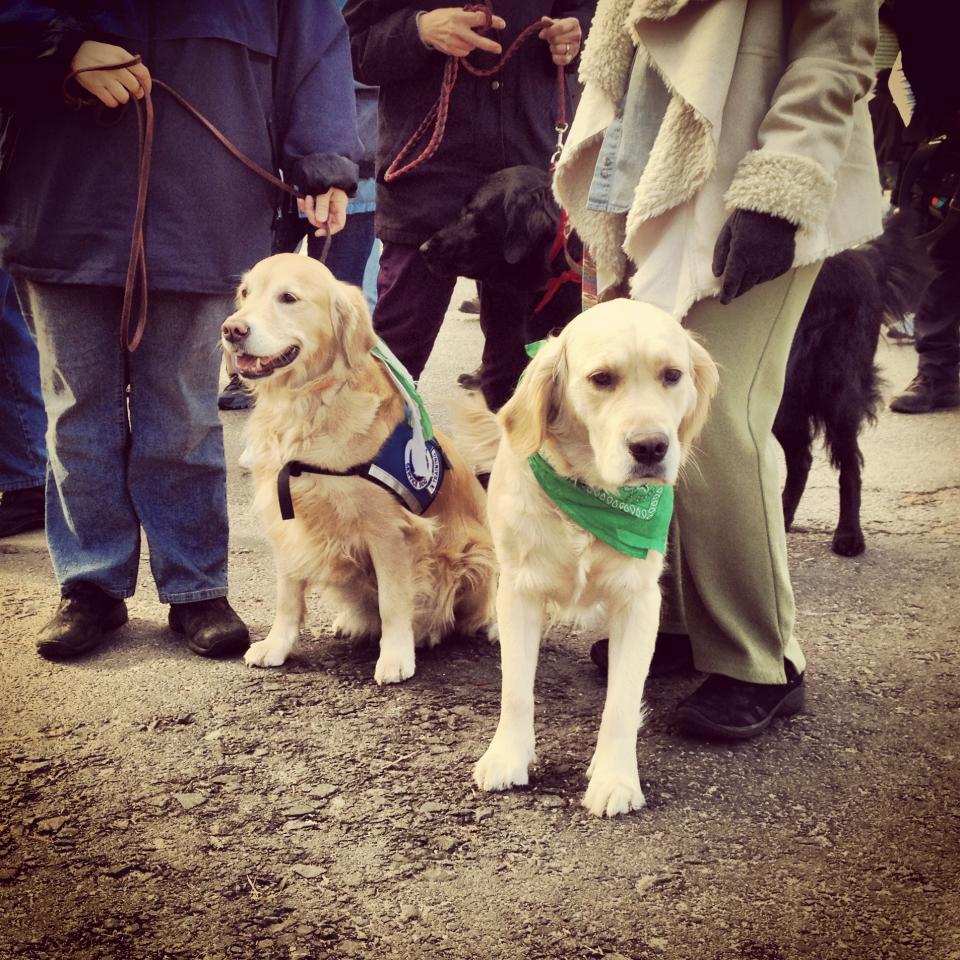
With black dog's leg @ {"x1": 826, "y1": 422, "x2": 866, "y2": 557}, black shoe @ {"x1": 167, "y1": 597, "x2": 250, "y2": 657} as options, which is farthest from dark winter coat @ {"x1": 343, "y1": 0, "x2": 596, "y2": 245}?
black dog's leg @ {"x1": 826, "y1": 422, "x2": 866, "y2": 557}

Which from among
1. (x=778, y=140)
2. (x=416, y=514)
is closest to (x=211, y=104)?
(x=416, y=514)

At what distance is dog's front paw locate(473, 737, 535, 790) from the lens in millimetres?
2385

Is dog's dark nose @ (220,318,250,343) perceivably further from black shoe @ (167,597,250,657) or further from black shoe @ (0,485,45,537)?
black shoe @ (0,485,45,537)

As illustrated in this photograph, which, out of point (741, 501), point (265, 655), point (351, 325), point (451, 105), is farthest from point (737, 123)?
point (265, 655)

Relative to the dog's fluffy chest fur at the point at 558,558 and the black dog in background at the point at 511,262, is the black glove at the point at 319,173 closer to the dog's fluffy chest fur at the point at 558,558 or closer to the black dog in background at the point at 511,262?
the black dog in background at the point at 511,262

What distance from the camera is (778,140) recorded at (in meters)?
2.16

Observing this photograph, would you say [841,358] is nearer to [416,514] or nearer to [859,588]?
[859,588]

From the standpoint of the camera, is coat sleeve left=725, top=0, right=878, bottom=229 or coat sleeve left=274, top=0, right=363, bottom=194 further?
coat sleeve left=274, top=0, right=363, bottom=194

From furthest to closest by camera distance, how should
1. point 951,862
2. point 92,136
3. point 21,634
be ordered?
point 21,634 → point 92,136 → point 951,862

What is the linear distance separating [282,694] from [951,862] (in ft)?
5.89

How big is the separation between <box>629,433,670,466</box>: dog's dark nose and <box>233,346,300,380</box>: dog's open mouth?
121 centimetres

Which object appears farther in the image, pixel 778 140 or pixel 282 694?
pixel 282 694

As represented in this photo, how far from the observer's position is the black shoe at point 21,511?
4.12 meters

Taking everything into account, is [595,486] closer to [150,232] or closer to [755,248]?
[755,248]
